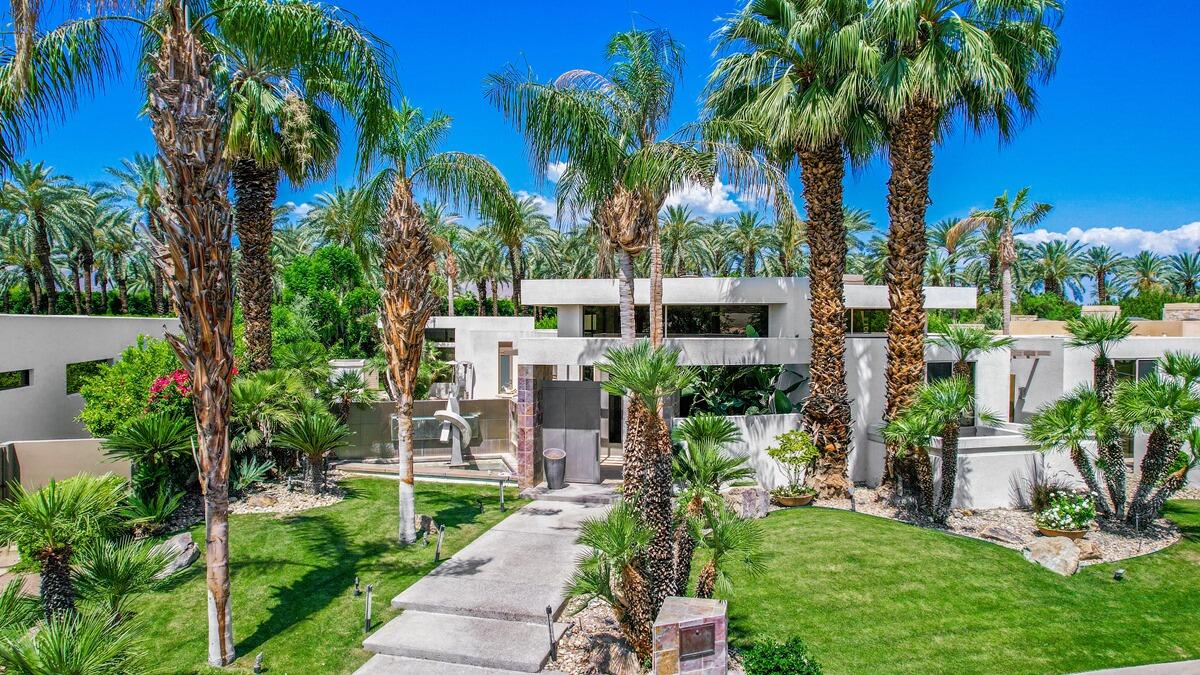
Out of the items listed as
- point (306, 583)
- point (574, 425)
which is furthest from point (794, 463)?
point (306, 583)

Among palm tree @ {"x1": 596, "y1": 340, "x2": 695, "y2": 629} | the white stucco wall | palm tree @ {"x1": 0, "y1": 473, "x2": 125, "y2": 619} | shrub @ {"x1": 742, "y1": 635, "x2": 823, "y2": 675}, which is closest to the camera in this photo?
palm tree @ {"x1": 0, "y1": 473, "x2": 125, "y2": 619}

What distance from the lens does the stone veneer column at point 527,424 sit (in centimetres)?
1596

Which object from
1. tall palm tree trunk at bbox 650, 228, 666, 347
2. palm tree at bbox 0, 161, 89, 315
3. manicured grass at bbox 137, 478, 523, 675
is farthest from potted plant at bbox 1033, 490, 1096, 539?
palm tree at bbox 0, 161, 89, 315

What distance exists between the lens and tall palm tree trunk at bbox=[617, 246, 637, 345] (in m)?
13.1

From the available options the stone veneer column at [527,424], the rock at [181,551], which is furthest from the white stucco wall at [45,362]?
the stone veneer column at [527,424]

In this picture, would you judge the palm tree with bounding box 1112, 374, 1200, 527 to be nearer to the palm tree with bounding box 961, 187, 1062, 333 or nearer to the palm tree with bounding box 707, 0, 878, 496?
the palm tree with bounding box 707, 0, 878, 496

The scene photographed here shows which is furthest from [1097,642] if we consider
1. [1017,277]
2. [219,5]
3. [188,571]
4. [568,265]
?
[1017,277]

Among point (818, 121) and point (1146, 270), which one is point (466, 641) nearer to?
point (818, 121)

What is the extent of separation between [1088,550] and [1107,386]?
14.0 ft

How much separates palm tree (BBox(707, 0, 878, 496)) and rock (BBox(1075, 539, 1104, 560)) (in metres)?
4.50

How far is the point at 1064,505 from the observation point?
13469 mm

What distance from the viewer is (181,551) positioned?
416 inches

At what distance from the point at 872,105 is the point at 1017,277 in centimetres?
4273

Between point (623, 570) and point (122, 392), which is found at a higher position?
point (122, 392)
